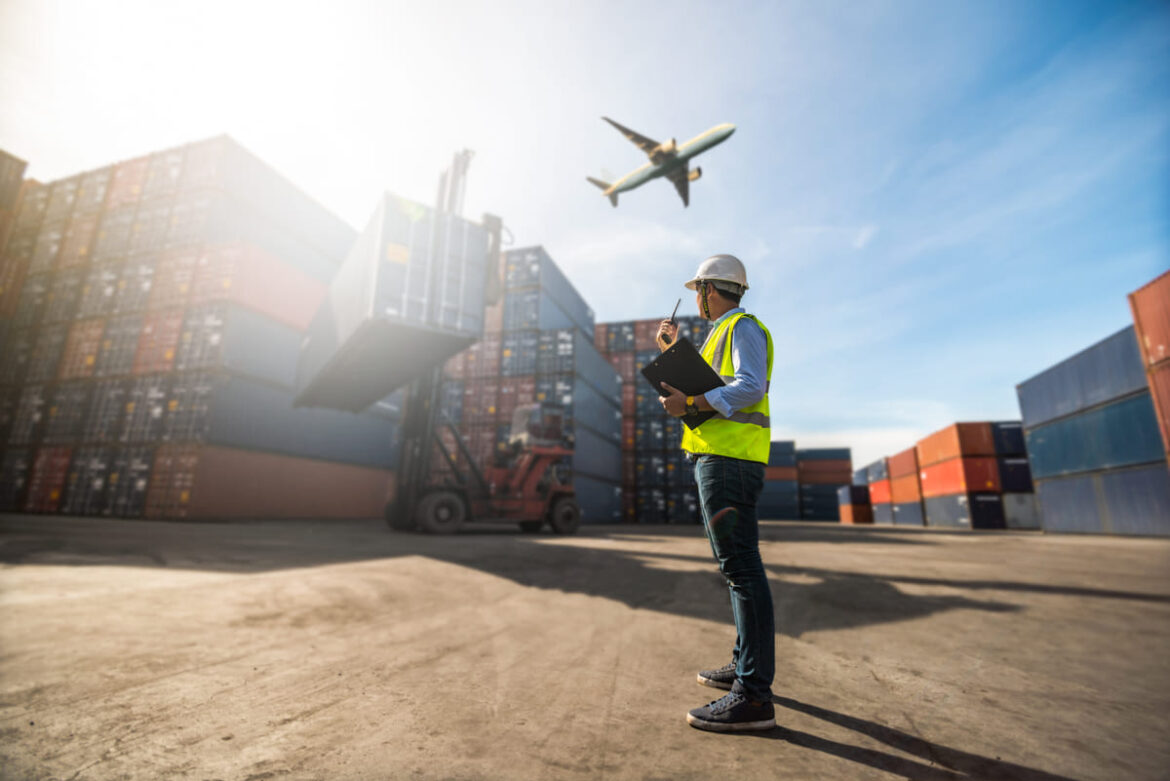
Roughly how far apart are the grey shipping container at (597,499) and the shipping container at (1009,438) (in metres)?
20.0

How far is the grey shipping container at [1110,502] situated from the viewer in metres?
13.8

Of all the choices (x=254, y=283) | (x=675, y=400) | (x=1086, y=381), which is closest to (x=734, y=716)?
(x=675, y=400)

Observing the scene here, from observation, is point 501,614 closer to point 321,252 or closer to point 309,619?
point 309,619

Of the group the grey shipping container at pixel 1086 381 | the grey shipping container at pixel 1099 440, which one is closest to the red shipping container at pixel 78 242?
the grey shipping container at pixel 1086 381

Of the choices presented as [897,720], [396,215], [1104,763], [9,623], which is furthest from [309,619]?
[396,215]

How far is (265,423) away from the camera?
15305 millimetres

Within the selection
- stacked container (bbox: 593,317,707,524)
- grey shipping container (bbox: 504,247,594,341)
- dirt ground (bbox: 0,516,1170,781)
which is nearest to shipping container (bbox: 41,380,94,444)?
dirt ground (bbox: 0,516,1170,781)

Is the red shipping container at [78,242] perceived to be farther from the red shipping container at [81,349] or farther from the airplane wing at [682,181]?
the airplane wing at [682,181]

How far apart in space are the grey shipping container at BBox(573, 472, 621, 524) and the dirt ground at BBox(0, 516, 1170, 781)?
14714mm

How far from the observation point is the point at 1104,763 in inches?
65.5

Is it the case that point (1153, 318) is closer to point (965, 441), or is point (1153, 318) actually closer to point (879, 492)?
point (965, 441)

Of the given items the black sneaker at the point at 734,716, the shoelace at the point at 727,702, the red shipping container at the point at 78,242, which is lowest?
the black sneaker at the point at 734,716

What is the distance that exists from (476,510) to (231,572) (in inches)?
298

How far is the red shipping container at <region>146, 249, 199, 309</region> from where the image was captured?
1470cm
